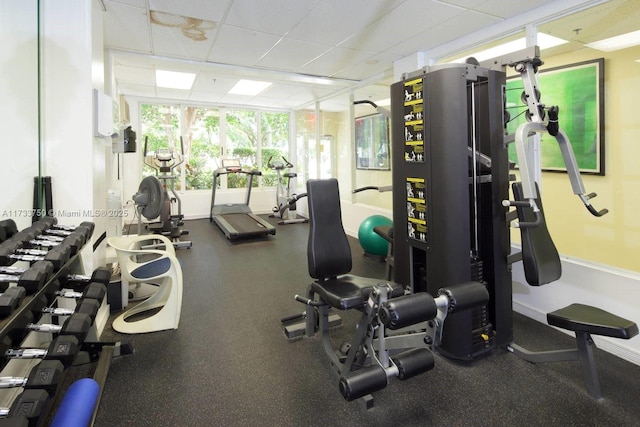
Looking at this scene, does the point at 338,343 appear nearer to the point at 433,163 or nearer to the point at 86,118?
the point at 433,163

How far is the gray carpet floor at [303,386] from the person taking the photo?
1.80m

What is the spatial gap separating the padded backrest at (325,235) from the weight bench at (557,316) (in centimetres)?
111

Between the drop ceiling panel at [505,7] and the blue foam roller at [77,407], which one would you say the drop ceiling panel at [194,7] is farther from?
the blue foam roller at [77,407]

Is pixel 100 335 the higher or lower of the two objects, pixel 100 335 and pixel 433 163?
the lower

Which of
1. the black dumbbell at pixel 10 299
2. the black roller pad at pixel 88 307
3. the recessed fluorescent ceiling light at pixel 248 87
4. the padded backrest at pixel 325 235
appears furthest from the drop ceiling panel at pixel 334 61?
the black dumbbell at pixel 10 299

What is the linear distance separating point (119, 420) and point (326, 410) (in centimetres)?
105

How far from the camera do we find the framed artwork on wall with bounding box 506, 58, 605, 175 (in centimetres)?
300

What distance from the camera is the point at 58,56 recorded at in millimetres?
2201

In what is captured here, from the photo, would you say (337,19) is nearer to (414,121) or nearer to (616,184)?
(414,121)

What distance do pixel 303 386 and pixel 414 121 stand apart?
182cm

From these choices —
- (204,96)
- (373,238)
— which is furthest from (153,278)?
(204,96)

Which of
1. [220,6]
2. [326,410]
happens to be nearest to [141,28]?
[220,6]

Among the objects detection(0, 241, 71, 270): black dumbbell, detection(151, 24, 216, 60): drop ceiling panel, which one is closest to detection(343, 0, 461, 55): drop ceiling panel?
detection(151, 24, 216, 60): drop ceiling panel

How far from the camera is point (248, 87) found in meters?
6.16
